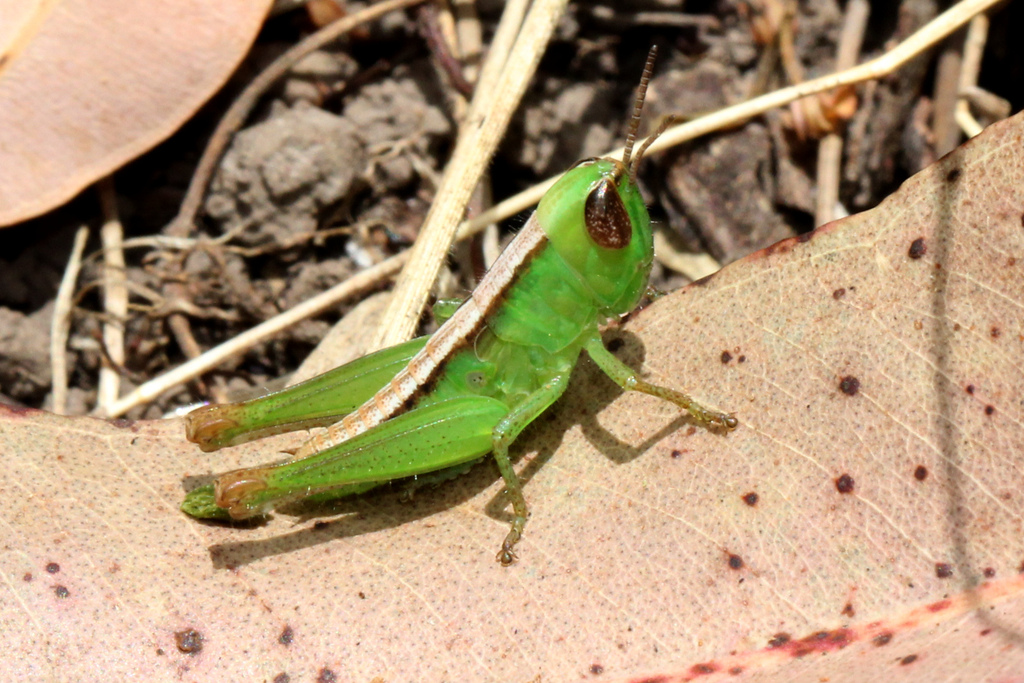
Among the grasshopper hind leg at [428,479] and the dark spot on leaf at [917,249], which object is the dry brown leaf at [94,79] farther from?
the dark spot on leaf at [917,249]

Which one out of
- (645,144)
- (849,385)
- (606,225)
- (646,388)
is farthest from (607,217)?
(849,385)

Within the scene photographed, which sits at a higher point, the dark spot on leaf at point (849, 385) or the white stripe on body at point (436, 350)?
the dark spot on leaf at point (849, 385)

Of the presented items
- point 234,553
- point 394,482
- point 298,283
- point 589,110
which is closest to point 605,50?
point 589,110

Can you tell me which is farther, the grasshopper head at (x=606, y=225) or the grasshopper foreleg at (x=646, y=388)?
the grasshopper head at (x=606, y=225)

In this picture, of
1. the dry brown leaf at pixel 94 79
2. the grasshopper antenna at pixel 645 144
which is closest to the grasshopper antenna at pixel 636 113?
the grasshopper antenna at pixel 645 144

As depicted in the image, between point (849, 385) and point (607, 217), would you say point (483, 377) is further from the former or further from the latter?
point (849, 385)
